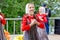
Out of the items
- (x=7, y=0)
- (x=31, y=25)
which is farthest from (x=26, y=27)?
(x=7, y=0)

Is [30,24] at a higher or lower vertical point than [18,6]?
higher

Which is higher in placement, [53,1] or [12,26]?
[53,1]

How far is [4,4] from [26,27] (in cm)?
1042

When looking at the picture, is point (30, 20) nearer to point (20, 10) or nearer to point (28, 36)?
point (28, 36)

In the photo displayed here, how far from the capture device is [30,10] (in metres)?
4.90

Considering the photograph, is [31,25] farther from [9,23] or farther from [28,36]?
[9,23]

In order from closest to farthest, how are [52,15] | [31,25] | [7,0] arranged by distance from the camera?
[31,25] → [52,15] → [7,0]

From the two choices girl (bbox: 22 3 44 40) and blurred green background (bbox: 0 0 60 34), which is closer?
girl (bbox: 22 3 44 40)

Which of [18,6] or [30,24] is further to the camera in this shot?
[18,6]

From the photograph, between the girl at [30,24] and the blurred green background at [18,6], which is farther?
the blurred green background at [18,6]

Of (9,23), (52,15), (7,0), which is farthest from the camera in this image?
(7,0)

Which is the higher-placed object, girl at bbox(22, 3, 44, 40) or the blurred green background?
girl at bbox(22, 3, 44, 40)

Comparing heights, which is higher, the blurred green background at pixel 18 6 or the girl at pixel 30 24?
the girl at pixel 30 24

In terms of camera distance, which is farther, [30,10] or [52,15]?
[52,15]
